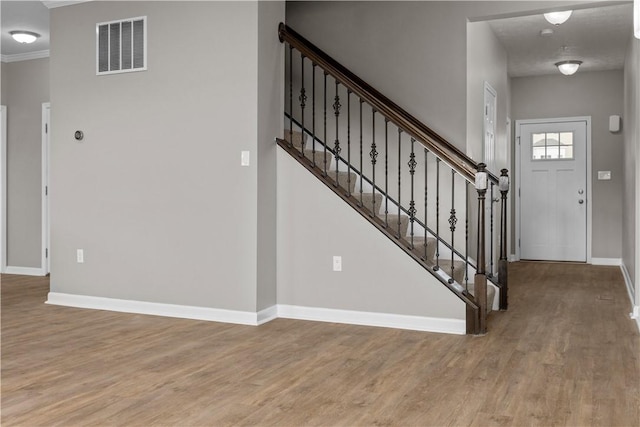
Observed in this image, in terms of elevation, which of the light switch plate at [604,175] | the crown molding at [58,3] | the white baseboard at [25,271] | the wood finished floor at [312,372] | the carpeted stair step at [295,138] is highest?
the crown molding at [58,3]

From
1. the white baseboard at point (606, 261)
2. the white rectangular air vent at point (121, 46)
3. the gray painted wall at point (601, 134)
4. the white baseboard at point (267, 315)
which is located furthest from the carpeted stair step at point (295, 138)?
the white baseboard at point (606, 261)

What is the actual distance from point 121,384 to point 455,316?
2.25 m

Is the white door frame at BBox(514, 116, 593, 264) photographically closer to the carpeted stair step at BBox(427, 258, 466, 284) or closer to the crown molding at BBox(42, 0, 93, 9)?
the carpeted stair step at BBox(427, 258, 466, 284)

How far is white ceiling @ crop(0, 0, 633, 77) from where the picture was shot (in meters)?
5.68

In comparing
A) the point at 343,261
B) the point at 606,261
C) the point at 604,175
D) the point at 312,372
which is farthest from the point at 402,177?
the point at 606,261

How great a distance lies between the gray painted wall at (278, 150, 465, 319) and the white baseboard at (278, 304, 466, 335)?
4 cm

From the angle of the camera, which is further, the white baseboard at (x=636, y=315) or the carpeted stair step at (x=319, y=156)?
the carpeted stair step at (x=319, y=156)

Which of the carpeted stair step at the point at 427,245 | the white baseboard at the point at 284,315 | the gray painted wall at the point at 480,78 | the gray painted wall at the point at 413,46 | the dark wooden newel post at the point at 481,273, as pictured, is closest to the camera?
the dark wooden newel post at the point at 481,273

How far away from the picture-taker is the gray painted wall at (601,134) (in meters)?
8.30

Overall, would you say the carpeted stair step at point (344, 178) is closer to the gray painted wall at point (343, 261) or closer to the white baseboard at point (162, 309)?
the gray painted wall at point (343, 261)

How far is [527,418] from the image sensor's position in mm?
2496

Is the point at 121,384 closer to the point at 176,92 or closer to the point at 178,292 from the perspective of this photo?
the point at 178,292

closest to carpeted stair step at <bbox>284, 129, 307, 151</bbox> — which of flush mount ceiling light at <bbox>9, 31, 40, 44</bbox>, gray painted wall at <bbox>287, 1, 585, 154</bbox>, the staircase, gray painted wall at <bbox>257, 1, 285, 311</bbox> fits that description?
the staircase

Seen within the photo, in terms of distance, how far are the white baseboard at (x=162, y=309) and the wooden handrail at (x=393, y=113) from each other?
1.72 metres
